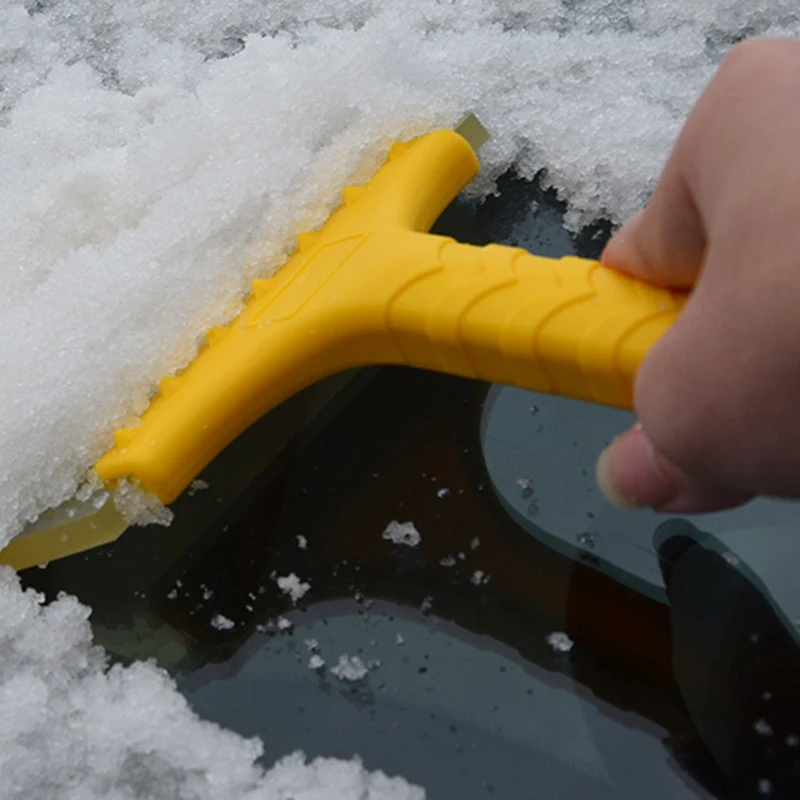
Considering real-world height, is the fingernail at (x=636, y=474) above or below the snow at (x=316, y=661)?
above

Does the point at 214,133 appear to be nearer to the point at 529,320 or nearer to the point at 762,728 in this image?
the point at 529,320

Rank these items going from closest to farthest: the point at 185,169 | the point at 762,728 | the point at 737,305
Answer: the point at 737,305, the point at 762,728, the point at 185,169

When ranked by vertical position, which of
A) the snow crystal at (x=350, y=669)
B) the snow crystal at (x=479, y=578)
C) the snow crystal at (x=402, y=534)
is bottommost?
the snow crystal at (x=350, y=669)

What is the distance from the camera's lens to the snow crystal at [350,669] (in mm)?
483

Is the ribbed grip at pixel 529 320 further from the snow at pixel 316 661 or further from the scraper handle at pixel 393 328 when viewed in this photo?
the snow at pixel 316 661

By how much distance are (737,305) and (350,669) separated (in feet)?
0.85

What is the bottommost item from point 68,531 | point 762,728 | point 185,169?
point 762,728

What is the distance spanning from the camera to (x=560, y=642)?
481 mm

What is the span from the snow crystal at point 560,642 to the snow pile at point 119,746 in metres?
0.09

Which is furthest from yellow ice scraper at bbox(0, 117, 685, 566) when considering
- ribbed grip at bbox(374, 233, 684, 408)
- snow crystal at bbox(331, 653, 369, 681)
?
snow crystal at bbox(331, 653, 369, 681)

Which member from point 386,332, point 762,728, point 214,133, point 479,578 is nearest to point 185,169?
point 214,133

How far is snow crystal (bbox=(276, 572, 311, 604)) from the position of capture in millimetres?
507

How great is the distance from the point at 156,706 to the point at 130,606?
6 centimetres

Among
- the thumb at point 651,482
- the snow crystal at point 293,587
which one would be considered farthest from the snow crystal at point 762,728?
the snow crystal at point 293,587
